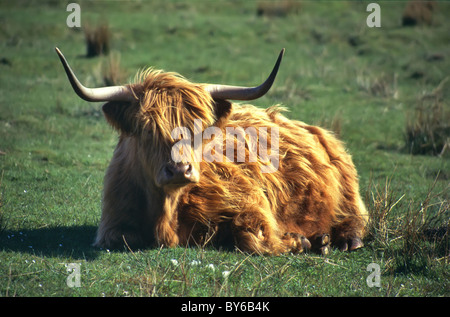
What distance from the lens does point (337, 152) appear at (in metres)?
6.14

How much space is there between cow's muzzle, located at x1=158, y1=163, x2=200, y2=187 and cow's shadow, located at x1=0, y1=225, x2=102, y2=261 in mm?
826

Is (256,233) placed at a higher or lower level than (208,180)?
lower

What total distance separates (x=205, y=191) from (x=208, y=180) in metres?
0.10

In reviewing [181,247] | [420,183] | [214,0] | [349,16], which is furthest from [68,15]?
[181,247]

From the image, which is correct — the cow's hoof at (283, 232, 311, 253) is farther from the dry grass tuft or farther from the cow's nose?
the cow's nose

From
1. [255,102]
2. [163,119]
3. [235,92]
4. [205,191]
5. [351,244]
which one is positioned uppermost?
[235,92]

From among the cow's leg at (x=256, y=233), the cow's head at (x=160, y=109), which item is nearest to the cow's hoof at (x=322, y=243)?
the cow's leg at (x=256, y=233)

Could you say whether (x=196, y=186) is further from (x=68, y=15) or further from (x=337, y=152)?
(x=68, y=15)

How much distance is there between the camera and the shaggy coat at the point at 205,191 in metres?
4.62

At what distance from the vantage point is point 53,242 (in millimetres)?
4805

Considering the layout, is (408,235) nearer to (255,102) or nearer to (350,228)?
(350,228)

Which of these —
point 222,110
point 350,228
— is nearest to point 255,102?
point 350,228

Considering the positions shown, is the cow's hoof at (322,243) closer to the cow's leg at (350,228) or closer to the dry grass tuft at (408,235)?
the cow's leg at (350,228)

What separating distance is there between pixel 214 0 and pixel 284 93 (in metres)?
8.22
